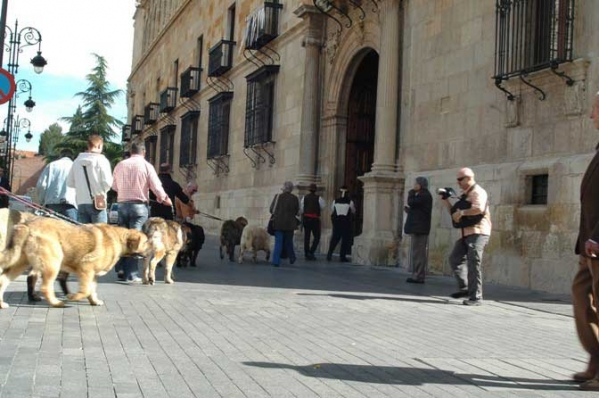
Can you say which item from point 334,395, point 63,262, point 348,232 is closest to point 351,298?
point 63,262

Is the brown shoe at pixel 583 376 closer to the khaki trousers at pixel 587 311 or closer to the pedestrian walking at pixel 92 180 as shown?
the khaki trousers at pixel 587 311

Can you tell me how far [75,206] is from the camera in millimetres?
9641

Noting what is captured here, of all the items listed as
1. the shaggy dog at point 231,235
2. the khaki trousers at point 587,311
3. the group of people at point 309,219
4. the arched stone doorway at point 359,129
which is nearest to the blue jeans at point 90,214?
the group of people at point 309,219

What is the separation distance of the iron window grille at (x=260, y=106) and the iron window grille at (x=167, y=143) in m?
13.2

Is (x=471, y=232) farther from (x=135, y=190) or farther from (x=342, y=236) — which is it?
(x=342, y=236)

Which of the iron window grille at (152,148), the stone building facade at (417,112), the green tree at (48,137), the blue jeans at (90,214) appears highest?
the green tree at (48,137)

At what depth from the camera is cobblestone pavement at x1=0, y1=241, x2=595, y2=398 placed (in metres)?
4.25

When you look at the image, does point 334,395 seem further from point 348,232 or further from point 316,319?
point 348,232

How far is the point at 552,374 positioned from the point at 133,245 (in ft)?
14.5

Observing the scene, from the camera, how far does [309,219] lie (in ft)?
52.8

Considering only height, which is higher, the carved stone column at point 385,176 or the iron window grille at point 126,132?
the iron window grille at point 126,132

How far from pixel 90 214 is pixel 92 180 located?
0.45 meters

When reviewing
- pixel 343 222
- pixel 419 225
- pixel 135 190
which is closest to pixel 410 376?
pixel 135 190

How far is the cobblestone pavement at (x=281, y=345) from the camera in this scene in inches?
167
